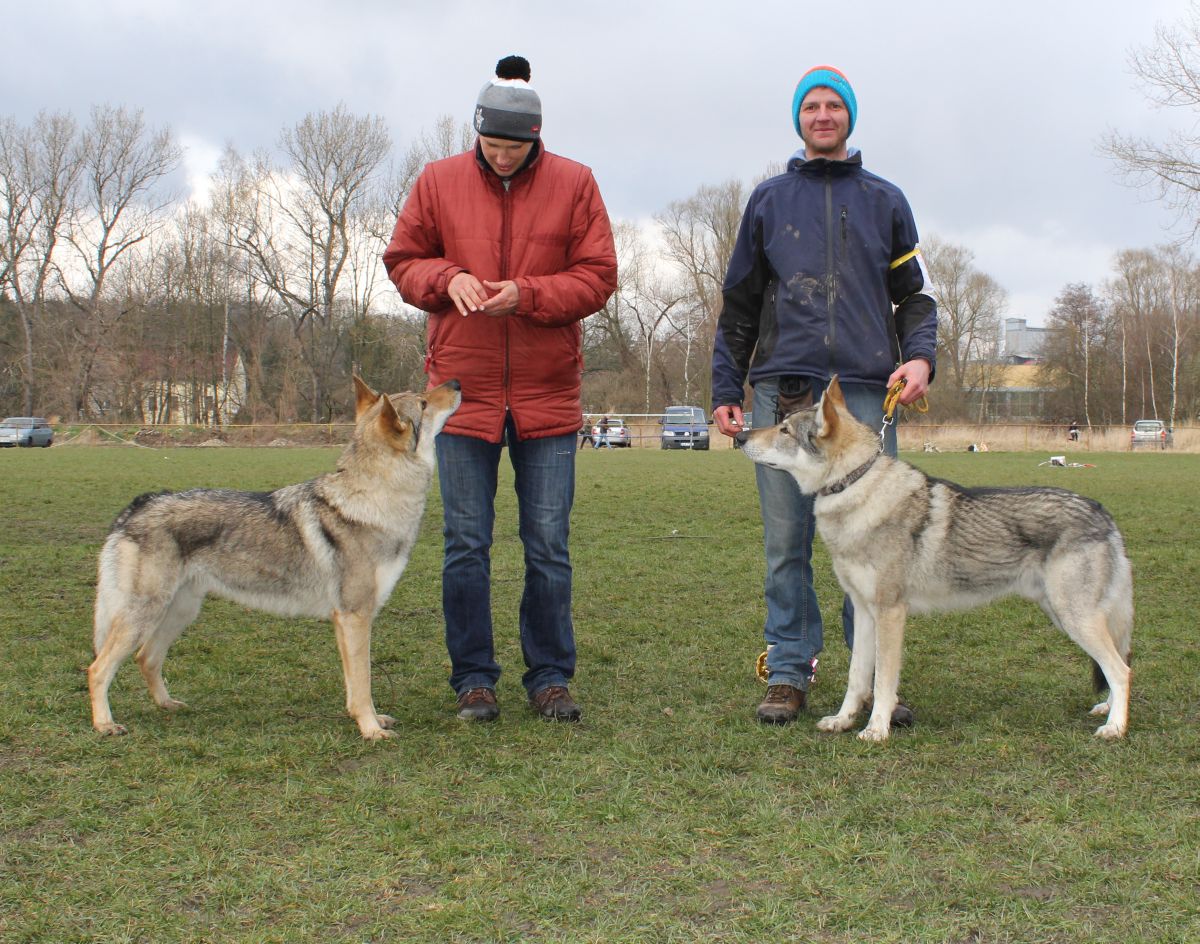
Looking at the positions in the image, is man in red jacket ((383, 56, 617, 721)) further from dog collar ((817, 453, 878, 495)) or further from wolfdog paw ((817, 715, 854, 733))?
dog collar ((817, 453, 878, 495))

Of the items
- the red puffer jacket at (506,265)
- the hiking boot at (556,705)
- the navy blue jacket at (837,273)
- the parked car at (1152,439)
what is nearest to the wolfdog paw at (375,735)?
the hiking boot at (556,705)

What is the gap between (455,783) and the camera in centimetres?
344

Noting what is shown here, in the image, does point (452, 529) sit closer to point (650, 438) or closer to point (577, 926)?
point (577, 926)

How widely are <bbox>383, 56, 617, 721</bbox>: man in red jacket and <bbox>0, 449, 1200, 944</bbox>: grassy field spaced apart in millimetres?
374

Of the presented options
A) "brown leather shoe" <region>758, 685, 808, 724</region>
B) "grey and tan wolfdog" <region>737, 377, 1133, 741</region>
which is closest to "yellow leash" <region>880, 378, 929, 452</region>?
"grey and tan wolfdog" <region>737, 377, 1133, 741</region>

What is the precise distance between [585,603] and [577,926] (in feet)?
15.3

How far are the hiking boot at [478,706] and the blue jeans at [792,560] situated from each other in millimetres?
1247

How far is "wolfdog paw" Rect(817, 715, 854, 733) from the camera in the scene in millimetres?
4055

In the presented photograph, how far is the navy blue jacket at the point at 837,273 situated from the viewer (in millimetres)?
4301

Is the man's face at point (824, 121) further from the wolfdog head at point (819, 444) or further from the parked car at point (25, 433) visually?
the parked car at point (25, 433)

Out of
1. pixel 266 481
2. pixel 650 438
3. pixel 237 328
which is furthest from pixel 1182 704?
pixel 237 328

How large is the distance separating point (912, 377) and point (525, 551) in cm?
187

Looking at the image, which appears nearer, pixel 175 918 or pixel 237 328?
pixel 175 918

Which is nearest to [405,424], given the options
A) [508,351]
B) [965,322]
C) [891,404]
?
[508,351]
